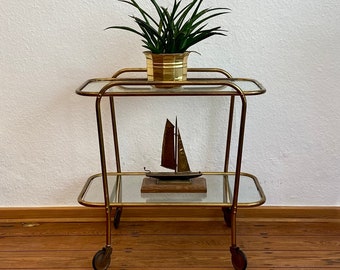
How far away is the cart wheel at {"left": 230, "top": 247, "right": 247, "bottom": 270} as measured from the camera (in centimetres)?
121

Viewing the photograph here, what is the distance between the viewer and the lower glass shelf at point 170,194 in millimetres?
1235

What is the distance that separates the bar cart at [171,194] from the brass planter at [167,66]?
3 centimetres

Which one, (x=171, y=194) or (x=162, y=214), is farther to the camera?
(x=162, y=214)

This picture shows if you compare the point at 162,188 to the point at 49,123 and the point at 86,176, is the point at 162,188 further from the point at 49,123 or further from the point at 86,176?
the point at 49,123

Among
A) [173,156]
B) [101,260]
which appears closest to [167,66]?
[173,156]

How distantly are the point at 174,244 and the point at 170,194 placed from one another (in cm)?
21

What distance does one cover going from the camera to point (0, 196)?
1.54 m

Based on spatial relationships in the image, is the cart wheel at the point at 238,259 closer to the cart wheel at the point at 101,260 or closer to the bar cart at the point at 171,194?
the bar cart at the point at 171,194

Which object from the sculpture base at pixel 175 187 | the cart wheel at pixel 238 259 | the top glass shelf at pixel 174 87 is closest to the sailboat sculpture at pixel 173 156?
the sculpture base at pixel 175 187

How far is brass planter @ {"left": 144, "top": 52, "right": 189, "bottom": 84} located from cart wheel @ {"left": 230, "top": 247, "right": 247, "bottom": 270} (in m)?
0.54

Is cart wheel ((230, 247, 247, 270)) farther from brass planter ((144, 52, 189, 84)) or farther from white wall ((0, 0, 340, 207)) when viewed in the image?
brass planter ((144, 52, 189, 84))

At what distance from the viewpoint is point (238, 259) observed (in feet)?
4.00

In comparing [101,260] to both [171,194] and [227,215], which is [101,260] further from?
[227,215]

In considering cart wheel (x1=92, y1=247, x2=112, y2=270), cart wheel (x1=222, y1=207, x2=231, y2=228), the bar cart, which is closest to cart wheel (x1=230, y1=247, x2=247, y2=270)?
the bar cart
